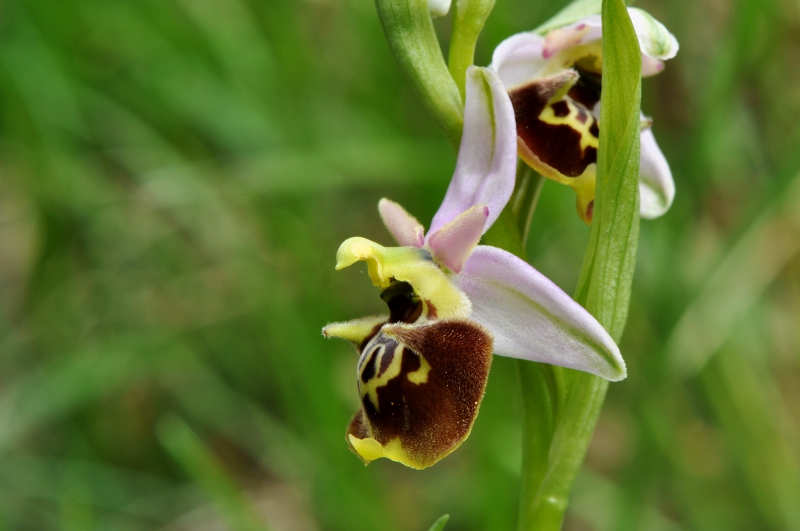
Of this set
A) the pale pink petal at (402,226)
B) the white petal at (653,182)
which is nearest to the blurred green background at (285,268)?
the white petal at (653,182)

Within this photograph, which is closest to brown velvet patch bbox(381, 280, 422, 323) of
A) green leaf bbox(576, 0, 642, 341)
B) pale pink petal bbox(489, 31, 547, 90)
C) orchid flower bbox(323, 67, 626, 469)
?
orchid flower bbox(323, 67, 626, 469)

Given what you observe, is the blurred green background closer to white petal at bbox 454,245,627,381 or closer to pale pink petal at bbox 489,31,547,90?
pale pink petal at bbox 489,31,547,90

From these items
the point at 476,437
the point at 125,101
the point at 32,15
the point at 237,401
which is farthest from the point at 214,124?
the point at 476,437

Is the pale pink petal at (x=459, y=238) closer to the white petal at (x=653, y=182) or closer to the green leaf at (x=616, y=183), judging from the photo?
the green leaf at (x=616, y=183)

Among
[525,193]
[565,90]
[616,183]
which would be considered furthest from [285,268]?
[616,183]

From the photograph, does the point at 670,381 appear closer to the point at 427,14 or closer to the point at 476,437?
the point at 476,437
